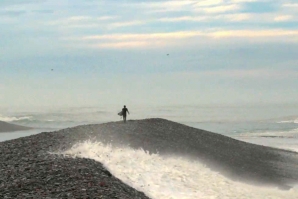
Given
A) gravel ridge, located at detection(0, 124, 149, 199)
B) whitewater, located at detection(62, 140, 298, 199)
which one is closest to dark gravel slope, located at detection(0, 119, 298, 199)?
gravel ridge, located at detection(0, 124, 149, 199)

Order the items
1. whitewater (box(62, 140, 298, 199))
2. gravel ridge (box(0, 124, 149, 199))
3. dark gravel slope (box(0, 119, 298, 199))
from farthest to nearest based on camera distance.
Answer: whitewater (box(62, 140, 298, 199)) < dark gravel slope (box(0, 119, 298, 199)) < gravel ridge (box(0, 124, 149, 199))

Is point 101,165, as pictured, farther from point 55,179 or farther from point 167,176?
point 55,179

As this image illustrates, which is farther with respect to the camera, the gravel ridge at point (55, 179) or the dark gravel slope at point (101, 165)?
the dark gravel slope at point (101, 165)

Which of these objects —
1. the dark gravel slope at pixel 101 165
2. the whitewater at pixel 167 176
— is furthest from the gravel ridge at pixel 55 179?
the whitewater at pixel 167 176

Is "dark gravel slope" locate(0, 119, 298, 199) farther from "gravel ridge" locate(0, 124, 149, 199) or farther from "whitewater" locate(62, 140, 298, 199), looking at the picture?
"whitewater" locate(62, 140, 298, 199)

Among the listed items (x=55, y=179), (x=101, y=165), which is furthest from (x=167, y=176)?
(x=55, y=179)

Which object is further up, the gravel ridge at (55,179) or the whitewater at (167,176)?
the gravel ridge at (55,179)

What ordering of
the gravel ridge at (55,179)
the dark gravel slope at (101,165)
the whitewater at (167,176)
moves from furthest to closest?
the whitewater at (167,176) → the dark gravel slope at (101,165) → the gravel ridge at (55,179)

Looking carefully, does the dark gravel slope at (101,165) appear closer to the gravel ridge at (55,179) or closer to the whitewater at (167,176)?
the gravel ridge at (55,179)

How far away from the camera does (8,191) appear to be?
18.5 m

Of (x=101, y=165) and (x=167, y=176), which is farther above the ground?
(x=101, y=165)

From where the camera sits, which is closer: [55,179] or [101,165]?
[55,179]

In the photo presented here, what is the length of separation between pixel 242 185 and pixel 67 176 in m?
10.8

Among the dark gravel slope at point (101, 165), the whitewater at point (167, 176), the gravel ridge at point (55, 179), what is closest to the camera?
the gravel ridge at point (55, 179)
